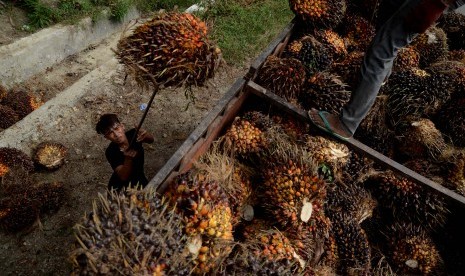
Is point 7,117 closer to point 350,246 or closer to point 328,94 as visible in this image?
point 328,94

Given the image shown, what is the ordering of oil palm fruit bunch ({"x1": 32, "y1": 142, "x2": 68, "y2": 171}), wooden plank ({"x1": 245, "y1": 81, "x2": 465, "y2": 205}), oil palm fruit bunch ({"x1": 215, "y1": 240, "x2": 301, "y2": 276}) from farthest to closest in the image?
oil palm fruit bunch ({"x1": 32, "y1": 142, "x2": 68, "y2": 171}), wooden plank ({"x1": 245, "y1": 81, "x2": 465, "y2": 205}), oil palm fruit bunch ({"x1": 215, "y1": 240, "x2": 301, "y2": 276})

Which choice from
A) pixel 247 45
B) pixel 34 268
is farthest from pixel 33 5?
pixel 34 268

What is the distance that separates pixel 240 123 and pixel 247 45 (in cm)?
339

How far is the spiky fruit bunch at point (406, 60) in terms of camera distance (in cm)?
378

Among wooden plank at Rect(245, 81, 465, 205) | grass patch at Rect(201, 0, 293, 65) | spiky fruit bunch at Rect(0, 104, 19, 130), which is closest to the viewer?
wooden plank at Rect(245, 81, 465, 205)

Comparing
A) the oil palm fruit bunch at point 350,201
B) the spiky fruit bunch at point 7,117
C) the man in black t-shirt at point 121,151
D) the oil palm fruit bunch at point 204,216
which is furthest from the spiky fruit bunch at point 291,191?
the spiky fruit bunch at point 7,117

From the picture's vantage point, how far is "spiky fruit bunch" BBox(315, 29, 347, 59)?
3.75m

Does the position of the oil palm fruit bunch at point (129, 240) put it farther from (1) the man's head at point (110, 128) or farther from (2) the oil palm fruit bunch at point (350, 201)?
(2) the oil palm fruit bunch at point (350, 201)

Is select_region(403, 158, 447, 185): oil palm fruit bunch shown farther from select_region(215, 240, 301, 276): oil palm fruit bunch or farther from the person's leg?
select_region(215, 240, 301, 276): oil palm fruit bunch

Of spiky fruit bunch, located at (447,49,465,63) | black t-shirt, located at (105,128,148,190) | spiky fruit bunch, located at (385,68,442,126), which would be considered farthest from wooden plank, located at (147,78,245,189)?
spiky fruit bunch, located at (447,49,465,63)

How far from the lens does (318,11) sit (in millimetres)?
3709

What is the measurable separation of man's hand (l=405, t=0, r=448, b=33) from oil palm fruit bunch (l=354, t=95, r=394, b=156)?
860 millimetres

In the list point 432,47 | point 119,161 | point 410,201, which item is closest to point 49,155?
point 119,161

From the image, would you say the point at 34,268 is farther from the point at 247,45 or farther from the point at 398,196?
the point at 247,45
